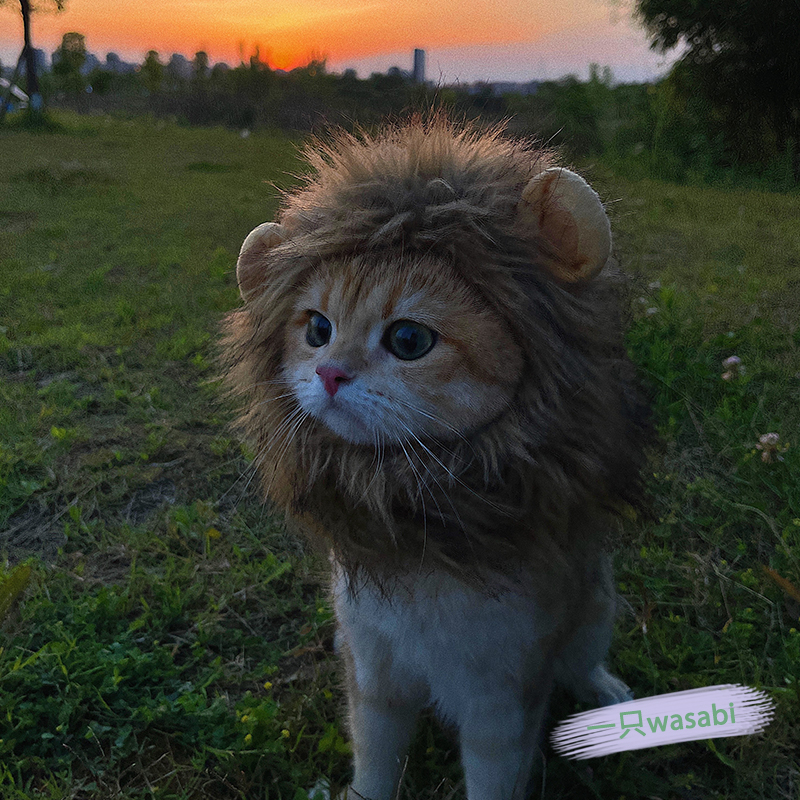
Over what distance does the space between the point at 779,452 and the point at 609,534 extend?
1.08 m

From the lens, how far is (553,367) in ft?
3.00

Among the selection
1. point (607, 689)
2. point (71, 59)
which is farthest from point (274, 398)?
point (71, 59)

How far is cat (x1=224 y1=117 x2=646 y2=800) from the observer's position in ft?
2.93

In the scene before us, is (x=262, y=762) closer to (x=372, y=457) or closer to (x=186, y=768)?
(x=186, y=768)

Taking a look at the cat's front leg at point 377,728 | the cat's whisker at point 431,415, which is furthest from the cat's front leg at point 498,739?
the cat's whisker at point 431,415

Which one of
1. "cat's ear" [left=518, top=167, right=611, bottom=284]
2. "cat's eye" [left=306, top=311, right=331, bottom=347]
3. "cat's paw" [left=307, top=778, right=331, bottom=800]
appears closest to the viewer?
"cat's ear" [left=518, top=167, right=611, bottom=284]

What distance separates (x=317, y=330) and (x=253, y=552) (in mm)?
1227

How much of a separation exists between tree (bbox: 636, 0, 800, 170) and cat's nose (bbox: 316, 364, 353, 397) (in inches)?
60.0

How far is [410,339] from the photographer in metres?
0.90

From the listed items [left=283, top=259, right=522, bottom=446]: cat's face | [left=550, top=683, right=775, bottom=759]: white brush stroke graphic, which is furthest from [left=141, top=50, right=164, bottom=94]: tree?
[left=550, top=683, right=775, bottom=759]: white brush stroke graphic

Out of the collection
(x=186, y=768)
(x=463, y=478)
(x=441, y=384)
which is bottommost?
(x=186, y=768)

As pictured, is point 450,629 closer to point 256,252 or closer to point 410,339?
point 410,339

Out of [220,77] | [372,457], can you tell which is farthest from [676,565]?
[220,77]

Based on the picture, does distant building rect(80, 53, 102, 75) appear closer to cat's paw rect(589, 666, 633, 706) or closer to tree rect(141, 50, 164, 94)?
tree rect(141, 50, 164, 94)
